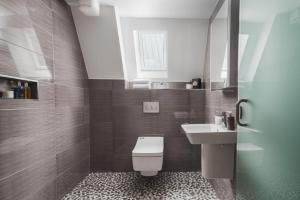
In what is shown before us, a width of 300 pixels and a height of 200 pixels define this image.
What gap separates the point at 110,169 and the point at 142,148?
891 millimetres

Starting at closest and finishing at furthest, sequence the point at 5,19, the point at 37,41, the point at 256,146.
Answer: the point at 256,146 < the point at 5,19 < the point at 37,41

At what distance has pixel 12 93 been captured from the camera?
4.35 ft

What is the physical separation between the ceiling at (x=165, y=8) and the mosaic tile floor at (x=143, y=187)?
2.25m

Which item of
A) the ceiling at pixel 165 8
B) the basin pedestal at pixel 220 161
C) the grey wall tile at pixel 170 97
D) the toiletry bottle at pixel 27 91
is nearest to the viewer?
the toiletry bottle at pixel 27 91

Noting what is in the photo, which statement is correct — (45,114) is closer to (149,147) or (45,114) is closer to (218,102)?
(149,147)

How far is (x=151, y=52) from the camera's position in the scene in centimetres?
304

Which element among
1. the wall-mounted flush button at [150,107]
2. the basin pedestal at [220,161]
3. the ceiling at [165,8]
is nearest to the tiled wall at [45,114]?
the ceiling at [165,8]

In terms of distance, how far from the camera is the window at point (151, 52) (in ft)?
9.64

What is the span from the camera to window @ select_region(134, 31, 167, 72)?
294cm

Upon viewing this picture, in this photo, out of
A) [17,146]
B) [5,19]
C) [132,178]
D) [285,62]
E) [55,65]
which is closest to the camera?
[285,62]

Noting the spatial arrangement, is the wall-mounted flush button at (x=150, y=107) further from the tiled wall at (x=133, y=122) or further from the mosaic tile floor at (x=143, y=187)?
the mosaic tile floor at (x=143, y=187)

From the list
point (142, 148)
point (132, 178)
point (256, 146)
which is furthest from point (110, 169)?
point (256, 146)

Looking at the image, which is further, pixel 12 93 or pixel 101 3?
pixel 101 3

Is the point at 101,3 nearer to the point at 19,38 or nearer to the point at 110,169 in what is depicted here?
the point at 19,38
